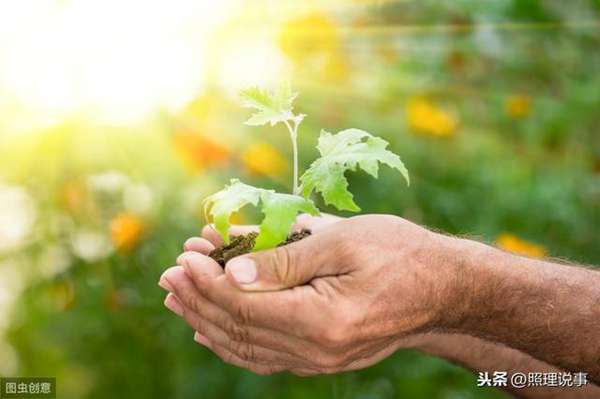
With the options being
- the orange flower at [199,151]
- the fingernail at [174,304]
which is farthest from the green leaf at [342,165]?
the orange flower at [199,151]

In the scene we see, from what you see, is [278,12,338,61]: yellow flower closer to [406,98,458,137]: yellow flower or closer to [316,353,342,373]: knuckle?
[406,98,458,137]: yellow flower

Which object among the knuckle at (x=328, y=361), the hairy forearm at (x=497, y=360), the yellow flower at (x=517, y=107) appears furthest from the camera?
the yellow flower at (x=517, y=107)

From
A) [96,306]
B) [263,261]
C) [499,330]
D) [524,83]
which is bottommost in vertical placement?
[96,306]

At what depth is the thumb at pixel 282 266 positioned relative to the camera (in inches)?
54.7

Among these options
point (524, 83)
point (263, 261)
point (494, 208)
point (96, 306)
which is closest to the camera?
point (263, 261)

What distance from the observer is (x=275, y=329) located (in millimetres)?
1444

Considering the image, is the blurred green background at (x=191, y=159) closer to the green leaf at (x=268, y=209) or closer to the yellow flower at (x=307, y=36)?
the yellow flower at (x=307, y=36)

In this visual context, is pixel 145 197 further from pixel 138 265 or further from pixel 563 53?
pixel 563 53

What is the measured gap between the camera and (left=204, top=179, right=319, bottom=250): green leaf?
136cm

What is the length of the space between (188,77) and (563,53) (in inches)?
46.5

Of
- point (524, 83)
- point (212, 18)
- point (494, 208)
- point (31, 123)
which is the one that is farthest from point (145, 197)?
point (524, 83)

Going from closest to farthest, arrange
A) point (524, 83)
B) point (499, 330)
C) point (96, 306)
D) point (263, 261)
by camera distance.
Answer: point (263, 261)
point (499, 330)
point (96, 306)
point (524, 83)

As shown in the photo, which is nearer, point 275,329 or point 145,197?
point 275,329

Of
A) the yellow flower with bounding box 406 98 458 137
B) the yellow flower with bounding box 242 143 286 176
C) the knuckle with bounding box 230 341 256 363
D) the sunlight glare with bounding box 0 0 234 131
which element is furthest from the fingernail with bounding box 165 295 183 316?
the yellow flower with bounding box 406 98 458 137
